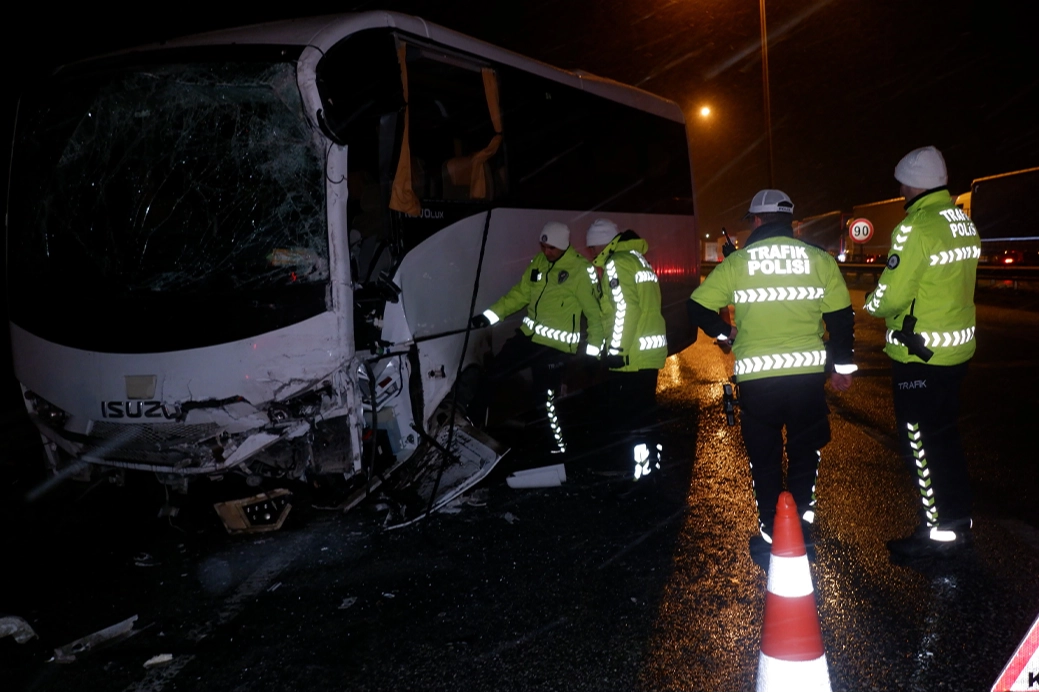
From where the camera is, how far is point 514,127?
7469mm

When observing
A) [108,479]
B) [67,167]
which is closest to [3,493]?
[108,479]

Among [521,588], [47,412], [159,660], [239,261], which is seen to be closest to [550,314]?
[239,261]

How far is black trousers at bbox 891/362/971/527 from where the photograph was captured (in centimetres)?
452

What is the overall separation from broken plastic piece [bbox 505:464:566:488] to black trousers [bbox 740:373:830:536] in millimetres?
1866

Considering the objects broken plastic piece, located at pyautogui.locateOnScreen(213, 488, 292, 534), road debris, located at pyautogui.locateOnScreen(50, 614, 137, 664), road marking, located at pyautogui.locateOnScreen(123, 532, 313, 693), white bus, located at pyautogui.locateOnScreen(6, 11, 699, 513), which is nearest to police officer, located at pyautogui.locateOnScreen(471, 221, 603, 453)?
white bus, located at pyautogui.locateOnScreen(6, 11, 699, 513)

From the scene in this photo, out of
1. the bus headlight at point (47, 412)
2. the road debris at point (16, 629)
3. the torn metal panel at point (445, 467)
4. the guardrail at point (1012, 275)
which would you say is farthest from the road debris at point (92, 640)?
the guardrail at point (1012, 275)

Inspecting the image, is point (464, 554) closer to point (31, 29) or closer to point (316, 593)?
point (316, 593)

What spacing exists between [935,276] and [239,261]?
391cm

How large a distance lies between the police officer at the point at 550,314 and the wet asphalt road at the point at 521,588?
30.9 inches

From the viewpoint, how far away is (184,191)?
5398 mm

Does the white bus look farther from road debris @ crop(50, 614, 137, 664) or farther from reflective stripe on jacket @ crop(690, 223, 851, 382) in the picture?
reflective stripe on jacket @ crop(690, 223, 851, 382)

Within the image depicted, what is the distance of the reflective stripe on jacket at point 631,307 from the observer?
5.93 m

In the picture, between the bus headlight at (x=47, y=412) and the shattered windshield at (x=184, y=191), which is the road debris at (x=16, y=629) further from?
the shattered windshield at (x=184, y=191)

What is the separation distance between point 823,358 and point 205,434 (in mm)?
3512
